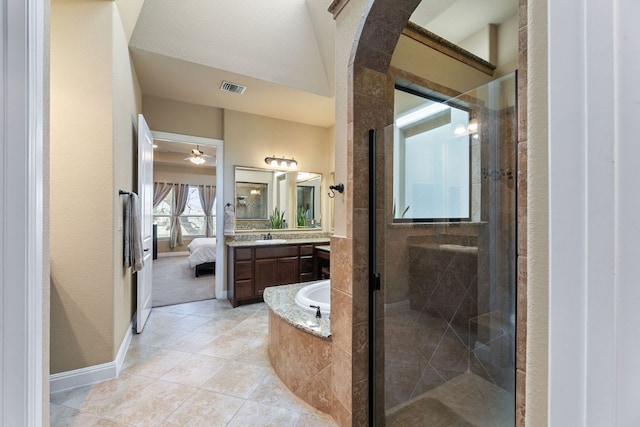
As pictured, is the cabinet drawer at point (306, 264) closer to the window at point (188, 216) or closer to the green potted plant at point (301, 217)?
the green potted plant at point (301, 217)

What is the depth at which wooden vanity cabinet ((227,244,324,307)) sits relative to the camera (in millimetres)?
3609

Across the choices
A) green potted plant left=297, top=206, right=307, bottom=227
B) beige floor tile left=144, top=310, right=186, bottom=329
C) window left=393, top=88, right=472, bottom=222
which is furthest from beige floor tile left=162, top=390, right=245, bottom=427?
green potted plant left=297, top=206, right=307, bottom=227

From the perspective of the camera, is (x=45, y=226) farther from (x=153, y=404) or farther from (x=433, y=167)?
(x=433, y=167)

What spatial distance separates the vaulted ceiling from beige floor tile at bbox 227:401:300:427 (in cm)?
317

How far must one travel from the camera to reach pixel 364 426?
4.76 feet

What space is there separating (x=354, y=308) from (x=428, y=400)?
2.64 feet

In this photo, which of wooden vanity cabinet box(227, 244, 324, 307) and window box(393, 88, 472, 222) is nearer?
window box(393, 88, 472, 222)

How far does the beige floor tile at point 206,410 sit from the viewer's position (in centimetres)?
161

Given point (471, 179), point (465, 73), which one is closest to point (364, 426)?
point (471, 179)

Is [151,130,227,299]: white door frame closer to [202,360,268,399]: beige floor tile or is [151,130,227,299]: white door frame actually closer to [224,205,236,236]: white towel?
[224,205,236,236]: white towel

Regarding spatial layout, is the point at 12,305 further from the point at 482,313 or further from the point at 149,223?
the point at 149,223

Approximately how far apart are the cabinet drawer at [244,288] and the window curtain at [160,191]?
558 centimetres

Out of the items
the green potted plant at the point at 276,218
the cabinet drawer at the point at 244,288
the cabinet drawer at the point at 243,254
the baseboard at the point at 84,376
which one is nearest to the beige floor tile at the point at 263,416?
the baseboard at the point at 84,376

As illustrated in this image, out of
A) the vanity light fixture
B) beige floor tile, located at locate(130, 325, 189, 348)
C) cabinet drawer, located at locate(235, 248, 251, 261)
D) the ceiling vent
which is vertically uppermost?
the ceiling vent
